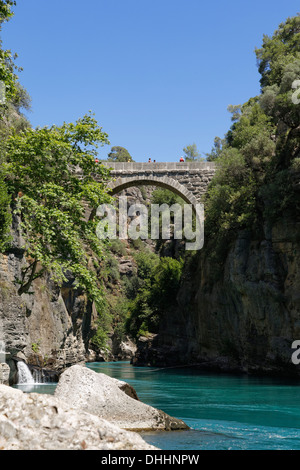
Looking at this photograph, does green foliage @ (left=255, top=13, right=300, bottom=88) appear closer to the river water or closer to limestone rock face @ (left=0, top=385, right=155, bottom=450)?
the river water

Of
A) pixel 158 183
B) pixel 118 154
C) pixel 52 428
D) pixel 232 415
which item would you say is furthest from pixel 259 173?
pixel 118 154

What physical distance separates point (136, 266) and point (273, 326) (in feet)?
145

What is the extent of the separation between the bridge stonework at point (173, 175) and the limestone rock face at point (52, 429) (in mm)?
28235

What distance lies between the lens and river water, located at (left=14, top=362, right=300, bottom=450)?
711cm

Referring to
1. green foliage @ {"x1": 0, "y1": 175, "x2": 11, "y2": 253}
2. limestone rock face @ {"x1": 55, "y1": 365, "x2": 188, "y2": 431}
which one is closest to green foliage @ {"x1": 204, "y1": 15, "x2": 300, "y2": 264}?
green foliage @ {"x1": 0, "y1": 175, "x2": 11, "y2": 253}

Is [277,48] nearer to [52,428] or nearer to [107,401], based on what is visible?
[107,401]

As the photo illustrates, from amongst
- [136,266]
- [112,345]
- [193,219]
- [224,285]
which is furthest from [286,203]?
[136,266]

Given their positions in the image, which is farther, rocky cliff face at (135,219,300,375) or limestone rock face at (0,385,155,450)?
rocky cliff face at (135,219,300,375)

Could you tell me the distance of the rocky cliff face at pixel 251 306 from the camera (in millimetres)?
21422

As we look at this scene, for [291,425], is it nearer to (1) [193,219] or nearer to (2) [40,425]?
(2) [40,425]

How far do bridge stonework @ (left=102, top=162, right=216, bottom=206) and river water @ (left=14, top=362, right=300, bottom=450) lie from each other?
16.2 metres

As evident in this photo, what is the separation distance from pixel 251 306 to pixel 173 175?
11.7 metres

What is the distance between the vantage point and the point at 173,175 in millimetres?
32625

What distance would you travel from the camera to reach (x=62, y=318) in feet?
81.1
